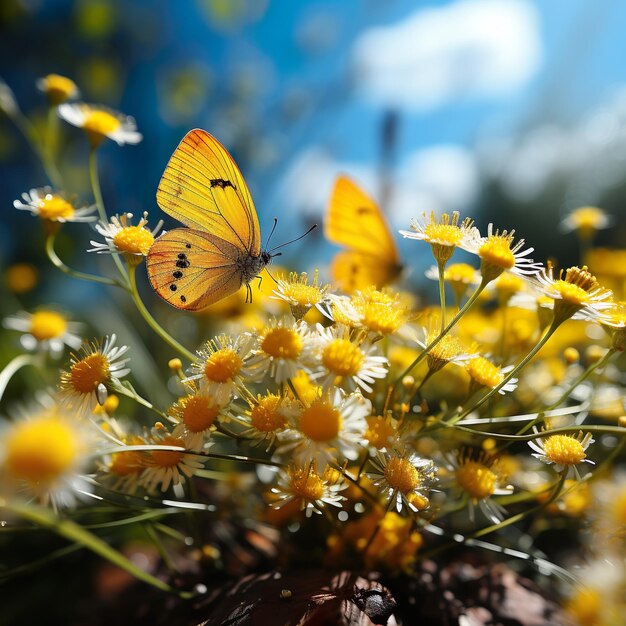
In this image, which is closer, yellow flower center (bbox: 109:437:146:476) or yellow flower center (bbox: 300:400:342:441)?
yellow flower center (bbox: 300:400:342:441)

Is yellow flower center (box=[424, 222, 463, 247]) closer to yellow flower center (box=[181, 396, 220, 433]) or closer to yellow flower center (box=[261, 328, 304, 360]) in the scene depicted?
yellow flower center (box=[261, 328, 304, 360])

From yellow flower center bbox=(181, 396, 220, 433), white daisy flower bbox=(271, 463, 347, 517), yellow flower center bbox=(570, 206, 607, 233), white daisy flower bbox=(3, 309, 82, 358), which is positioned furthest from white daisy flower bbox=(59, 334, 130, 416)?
yellow flower center bbox=(570, 206, 607, 233)

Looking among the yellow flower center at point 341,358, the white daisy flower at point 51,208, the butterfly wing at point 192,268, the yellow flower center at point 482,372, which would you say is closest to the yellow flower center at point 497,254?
the yellow flower center at point 482,372

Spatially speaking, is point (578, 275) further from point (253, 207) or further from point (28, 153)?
point (28, 153)

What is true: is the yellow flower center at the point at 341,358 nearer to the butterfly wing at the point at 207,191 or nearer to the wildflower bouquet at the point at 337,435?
the wildflower bouquet at the point at 337,435

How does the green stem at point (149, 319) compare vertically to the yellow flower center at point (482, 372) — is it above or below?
below
